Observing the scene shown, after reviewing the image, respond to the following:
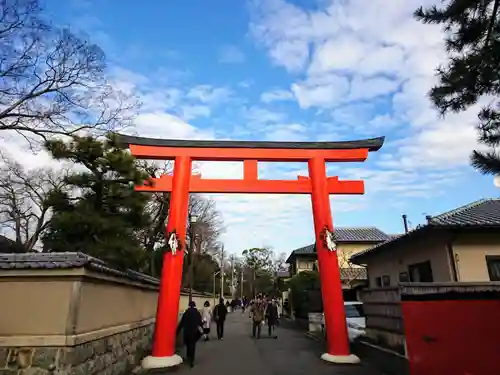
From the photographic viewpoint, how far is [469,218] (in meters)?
11.4

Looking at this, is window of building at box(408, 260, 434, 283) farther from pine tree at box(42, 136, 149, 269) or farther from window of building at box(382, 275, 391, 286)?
pine tree at box(42, 136, 149, 269)

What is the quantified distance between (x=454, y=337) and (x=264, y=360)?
7.12m

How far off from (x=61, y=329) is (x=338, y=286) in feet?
24.3

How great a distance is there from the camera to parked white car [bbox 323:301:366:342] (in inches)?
581

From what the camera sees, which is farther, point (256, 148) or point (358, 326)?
point (358, 326)

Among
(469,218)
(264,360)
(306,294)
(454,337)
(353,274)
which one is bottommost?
(264,360)

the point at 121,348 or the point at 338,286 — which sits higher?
the point at 338,286

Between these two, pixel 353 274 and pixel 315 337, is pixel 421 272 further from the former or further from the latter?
pixel 353 274

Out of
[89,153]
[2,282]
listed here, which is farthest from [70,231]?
[2,282]

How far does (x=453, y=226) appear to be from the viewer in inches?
405

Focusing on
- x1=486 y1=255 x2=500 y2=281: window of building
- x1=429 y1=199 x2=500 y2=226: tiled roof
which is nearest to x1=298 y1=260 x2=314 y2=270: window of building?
x1=429 y1=199 x2=500 y2=226: tiled roof

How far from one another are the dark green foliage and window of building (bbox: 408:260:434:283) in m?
9.23

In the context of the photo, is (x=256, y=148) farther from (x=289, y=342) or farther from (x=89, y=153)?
(x=289, y=342)

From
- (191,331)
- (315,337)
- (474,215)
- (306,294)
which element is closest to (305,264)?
(306,294)
